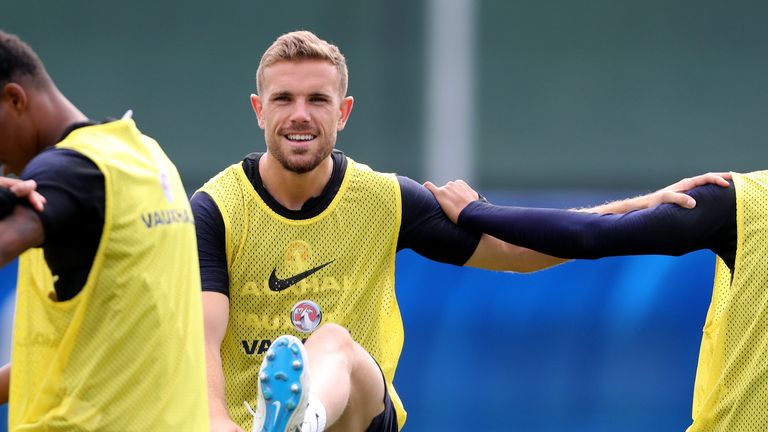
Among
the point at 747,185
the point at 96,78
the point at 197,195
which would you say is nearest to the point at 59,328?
the point at 197,195

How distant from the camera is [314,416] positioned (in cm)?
441

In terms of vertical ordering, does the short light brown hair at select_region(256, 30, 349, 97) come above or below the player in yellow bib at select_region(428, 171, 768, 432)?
above

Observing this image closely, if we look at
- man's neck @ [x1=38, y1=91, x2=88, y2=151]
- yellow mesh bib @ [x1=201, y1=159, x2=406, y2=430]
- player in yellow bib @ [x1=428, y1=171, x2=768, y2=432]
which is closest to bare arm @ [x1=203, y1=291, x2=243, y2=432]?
yellow mesh bib @ [x1=201, y1=159, x2=406, y2=430]

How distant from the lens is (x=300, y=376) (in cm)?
430

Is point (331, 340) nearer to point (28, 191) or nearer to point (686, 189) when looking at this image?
point (686, 189)

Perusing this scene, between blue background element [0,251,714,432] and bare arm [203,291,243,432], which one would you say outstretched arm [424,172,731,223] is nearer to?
bare arm [203,291,243,432]

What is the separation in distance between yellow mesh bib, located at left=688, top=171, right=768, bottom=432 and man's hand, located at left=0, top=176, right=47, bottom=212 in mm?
2289

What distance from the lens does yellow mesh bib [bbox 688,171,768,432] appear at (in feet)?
15.0

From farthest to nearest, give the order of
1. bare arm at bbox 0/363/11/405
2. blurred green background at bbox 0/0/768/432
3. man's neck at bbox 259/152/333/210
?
blurred green background at bbox 0/0/768/432 → man's neck at bbox 259/152/333/210 → bare arm at bbox 0/363/11/405

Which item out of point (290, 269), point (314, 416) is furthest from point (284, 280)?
point (314, 416)

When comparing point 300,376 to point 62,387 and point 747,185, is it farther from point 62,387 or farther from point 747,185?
point 747,185

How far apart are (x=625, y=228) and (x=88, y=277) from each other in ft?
6.42

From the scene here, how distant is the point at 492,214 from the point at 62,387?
1.89 metres

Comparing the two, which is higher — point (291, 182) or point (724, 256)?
point (291, 182)
